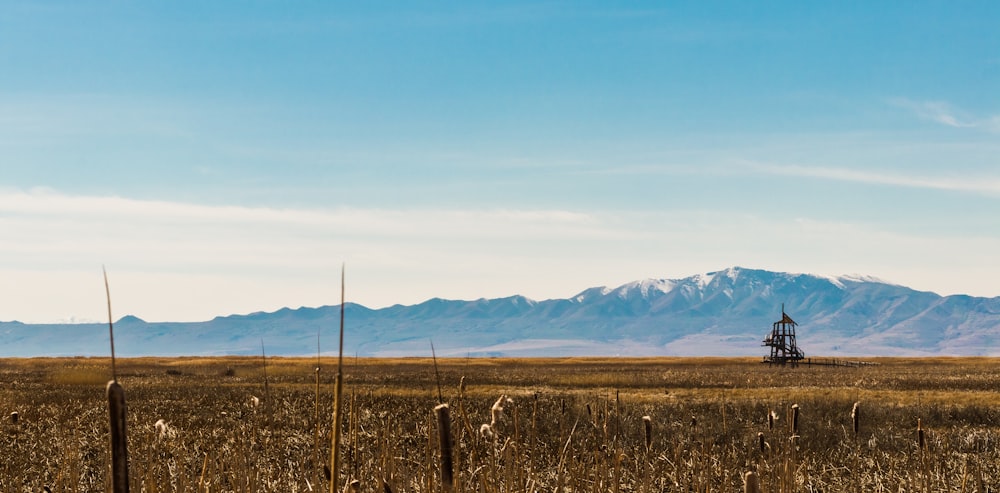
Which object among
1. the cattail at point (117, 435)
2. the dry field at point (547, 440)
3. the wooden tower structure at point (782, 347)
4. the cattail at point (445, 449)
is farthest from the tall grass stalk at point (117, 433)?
the wooden tower structure at point (782, 347)

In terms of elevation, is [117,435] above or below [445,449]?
above

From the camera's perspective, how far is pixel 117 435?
151cm

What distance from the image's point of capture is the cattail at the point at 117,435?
4.76 feet

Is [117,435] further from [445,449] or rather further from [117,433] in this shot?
[445,449]

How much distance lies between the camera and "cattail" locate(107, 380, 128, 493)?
4.76 ft

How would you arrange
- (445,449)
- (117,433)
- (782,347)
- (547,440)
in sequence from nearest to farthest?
1. (117,433)
2. (445,449)
3. (547,440)
4. (782,347)

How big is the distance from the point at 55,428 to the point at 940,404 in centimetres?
2827

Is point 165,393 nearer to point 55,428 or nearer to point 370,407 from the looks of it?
point 370,407

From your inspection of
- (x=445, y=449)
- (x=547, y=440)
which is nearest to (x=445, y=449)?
(x=445, y=449)

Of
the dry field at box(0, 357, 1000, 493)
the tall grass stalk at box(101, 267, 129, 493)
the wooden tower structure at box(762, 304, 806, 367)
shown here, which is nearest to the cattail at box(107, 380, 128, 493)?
Answer: the tall grass stalk at box(101, 267, 129, 493)

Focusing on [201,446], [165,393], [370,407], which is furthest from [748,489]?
[165,393]

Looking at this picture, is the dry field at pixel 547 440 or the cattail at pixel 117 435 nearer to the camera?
the cattail at pixel 117 435

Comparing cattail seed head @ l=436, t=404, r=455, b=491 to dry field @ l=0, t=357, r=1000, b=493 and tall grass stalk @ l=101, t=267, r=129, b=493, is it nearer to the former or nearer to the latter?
tall grass stalk @ l=101, t=267, r=129, b=493

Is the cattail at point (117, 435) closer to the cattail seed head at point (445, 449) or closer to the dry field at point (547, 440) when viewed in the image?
the cattail seed head at point (445, 449)
